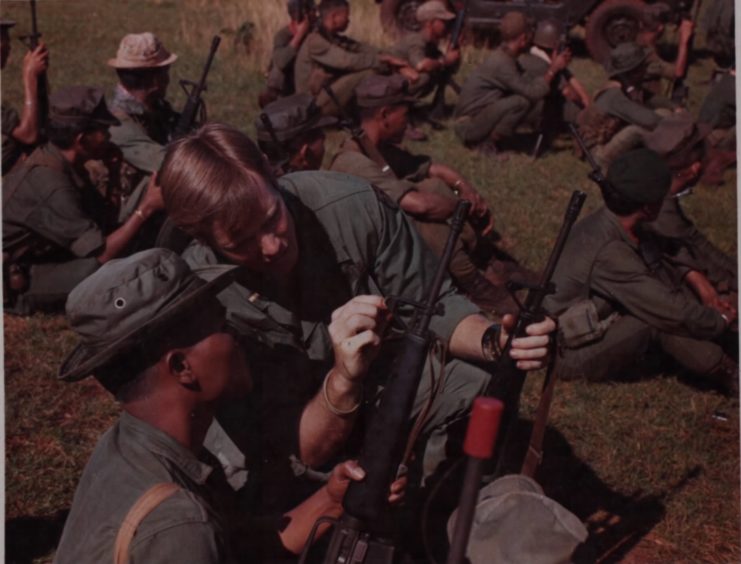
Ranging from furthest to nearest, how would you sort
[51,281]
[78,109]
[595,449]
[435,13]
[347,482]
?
[435,13], [51,281], [78,109], [595,449], [347,482]

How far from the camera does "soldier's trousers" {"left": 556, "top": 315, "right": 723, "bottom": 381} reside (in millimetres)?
5492

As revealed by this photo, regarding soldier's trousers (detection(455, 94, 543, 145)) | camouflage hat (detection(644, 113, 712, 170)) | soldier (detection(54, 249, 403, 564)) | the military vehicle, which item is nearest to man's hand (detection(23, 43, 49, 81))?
soldier's trousers (detection(455, 94, 543, 145))

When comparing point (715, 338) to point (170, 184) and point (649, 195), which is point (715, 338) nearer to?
point (649, 195)

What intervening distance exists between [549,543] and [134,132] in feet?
16.7

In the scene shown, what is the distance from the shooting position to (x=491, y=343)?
3.51m

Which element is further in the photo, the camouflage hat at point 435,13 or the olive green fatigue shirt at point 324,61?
the camouflage hat at point 435,13

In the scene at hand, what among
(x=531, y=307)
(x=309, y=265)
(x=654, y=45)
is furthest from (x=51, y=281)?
(x=654, y=45)

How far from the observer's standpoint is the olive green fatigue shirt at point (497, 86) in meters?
10.4

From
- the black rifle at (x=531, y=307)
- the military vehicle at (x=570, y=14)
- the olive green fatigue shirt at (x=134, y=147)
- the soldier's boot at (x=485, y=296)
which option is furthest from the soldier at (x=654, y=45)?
the black rifle at (x=531, y=307)

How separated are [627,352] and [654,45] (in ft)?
29.8

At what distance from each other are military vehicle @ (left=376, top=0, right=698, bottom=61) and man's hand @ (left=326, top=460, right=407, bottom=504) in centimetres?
1208

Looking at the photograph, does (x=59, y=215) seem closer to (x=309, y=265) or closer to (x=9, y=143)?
(x=9, y=143)

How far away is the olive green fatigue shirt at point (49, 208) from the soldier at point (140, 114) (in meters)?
0.50

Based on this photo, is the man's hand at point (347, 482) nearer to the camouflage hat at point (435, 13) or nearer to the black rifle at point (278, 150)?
the black rifle at point (278, 150)
